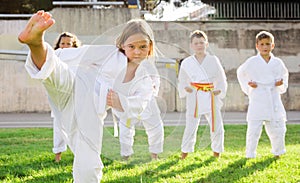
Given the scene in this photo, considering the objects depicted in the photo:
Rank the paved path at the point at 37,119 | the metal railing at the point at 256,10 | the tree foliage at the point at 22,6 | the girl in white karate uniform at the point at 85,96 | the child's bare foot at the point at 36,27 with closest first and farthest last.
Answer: the child's bare foot at the point at 36,27, the girl in white karate uniform at the point at 85,96, the paved path at the point at 37,119, the metal railing at the point at 256,10, the tree foliage at the point at 22,6

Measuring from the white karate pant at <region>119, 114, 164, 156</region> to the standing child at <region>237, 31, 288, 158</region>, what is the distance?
10.3 feet

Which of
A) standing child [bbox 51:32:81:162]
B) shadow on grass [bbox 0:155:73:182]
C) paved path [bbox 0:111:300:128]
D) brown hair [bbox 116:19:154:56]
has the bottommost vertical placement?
paved path [bbox 0:111:300:128]

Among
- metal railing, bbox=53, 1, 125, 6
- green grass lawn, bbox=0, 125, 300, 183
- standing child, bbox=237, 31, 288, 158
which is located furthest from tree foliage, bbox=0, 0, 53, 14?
standing child, bbox=237, 31, 288, 158

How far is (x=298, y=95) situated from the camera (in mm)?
14984

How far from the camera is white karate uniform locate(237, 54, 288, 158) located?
688cm

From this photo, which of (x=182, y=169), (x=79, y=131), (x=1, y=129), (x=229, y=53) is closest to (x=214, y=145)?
(x=182, y=169)

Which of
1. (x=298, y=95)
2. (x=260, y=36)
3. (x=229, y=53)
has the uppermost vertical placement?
(x=260, y=36)

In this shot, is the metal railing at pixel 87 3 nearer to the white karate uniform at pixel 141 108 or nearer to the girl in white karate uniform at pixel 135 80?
the white karate uniform at pixel 141 108

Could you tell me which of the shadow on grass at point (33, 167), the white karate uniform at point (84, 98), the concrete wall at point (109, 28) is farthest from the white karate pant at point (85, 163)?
the concrete wall at point (109, 28)

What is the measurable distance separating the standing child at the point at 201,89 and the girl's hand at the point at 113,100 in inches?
24.8

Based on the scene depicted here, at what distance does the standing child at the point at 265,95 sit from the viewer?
6.90 metres

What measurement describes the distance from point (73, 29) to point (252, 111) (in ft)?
27.9

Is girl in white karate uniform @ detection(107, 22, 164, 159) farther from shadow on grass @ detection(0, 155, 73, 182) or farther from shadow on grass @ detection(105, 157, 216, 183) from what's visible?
shadow on grass @ detection(0, 155, 73, 182)

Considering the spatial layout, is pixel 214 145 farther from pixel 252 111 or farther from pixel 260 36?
pixel 260 36
